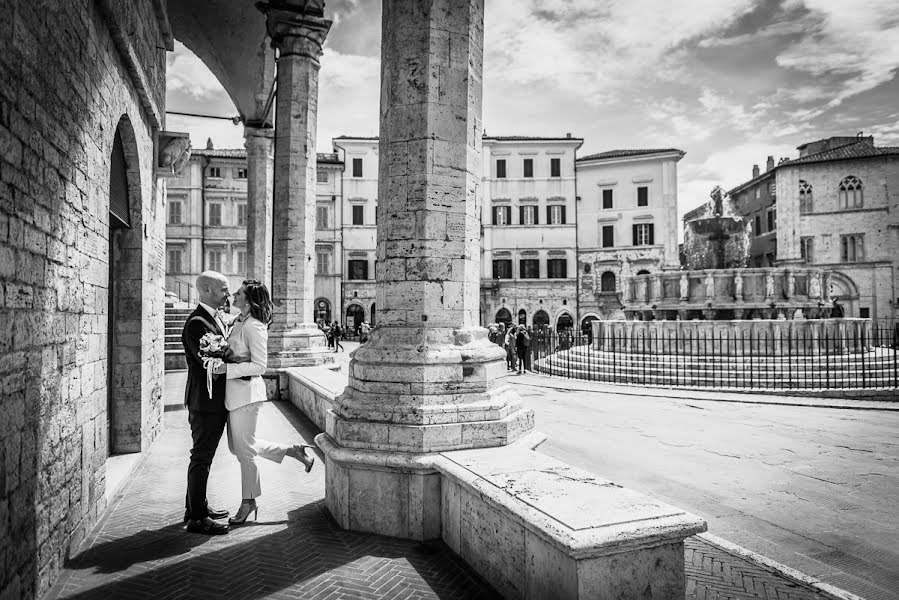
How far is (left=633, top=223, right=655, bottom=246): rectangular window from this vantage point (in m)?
38.2

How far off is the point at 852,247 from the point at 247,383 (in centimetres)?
4303

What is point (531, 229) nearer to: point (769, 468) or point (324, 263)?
point (324, 263)

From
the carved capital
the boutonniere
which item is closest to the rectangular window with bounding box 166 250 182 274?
the carved capital

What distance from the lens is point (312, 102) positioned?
33.1 feet

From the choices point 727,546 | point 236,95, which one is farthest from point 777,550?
point 236,95

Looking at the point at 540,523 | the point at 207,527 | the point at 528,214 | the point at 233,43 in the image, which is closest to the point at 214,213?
the point at 528,214

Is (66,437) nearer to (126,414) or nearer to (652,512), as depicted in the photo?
(126,414)

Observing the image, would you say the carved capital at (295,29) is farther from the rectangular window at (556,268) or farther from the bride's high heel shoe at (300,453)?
the rectangular window at (556,268)

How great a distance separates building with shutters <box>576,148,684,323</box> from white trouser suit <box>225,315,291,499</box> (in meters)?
35.4

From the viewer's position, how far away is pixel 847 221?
37.1 m

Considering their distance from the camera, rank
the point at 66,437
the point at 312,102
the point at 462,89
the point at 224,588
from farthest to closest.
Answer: the point at 312,102 → the point at 462,89 → the point at 66,437 → the point at 224,588

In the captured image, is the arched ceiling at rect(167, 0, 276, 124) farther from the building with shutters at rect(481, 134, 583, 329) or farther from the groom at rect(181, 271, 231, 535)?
the building with shutters at rect(481, 134, 583, 329)

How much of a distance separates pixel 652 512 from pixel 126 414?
18.8 ft

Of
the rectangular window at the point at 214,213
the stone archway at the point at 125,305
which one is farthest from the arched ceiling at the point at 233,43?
the rectangular window at the point at 214,213
